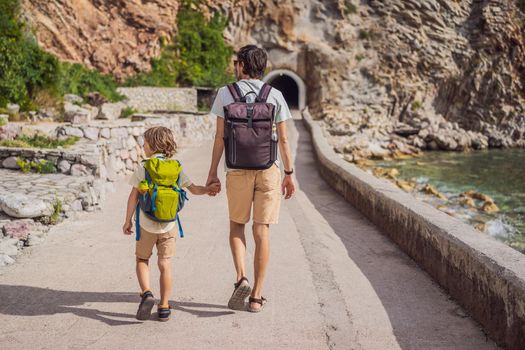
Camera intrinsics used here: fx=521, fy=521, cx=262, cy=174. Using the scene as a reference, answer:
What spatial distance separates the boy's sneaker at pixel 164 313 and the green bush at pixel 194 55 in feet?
99.5

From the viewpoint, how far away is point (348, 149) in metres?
25.3

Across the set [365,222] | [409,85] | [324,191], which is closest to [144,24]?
[409,85]

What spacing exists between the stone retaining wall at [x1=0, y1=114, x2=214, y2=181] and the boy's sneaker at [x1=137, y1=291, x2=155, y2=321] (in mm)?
4978

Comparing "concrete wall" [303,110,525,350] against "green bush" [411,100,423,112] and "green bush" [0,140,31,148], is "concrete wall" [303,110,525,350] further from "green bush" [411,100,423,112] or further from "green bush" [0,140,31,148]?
"green bush" [411,100,423,112]

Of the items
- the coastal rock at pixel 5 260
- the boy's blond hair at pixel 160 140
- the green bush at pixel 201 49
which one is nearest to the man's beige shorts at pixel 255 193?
the boy's blond hair at pixel 160 140

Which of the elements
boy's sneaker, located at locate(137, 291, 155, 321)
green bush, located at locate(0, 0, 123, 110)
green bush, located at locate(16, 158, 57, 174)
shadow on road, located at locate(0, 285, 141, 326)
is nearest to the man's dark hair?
boy's sneaker, located at locate(137, 291, 155, 321)

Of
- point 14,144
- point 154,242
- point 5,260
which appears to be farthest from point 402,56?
point 154,242

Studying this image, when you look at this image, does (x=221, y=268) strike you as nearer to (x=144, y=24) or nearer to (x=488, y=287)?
(x=488, y=287)

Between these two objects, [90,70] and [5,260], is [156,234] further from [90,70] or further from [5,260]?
[90,70]

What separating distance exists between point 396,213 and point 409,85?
38.2 metres

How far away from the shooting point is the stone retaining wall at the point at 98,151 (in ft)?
26.9

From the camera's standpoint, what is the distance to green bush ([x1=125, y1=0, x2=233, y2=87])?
34.1 m

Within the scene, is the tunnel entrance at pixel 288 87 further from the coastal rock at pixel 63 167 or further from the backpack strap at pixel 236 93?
the backpack strap at pixel 236 93

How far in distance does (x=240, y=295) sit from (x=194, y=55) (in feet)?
112
